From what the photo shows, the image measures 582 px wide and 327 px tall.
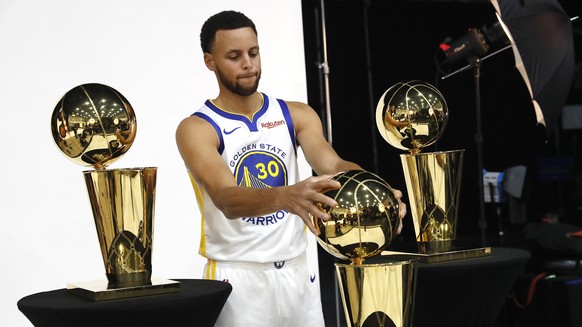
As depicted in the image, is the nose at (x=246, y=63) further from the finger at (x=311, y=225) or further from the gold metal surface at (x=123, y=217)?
the finger at (x=311, y=225)

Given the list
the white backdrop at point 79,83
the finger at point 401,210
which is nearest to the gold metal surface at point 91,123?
the finger at point 401,210

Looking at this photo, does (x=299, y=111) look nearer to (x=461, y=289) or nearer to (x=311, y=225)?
(x=461, y=289)

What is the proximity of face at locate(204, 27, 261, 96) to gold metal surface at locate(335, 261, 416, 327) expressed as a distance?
1.01 m

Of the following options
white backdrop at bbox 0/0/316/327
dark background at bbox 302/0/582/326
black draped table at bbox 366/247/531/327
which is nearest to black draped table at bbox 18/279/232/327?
black draped table at bbox 366/247/531/327

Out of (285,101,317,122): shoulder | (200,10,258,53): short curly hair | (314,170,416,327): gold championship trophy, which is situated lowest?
(314,170,416,327): gold championship trophy

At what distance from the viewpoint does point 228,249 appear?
85.4 inches

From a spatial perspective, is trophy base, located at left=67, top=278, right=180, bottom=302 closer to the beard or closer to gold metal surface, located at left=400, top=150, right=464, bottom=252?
the beard

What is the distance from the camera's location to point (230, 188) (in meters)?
1.89

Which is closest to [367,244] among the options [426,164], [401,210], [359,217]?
[359,217]

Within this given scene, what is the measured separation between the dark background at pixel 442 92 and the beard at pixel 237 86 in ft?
20.8

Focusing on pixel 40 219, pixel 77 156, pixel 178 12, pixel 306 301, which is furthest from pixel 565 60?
pixel 40 219

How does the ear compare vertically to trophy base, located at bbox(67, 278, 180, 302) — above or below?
above

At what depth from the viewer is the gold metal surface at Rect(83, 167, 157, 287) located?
1.83m

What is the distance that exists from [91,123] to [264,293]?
67 centimetres
